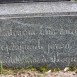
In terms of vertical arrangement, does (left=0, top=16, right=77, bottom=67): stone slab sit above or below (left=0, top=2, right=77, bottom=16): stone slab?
below

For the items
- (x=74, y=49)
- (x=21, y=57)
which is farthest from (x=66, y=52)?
(x=21, y=57)

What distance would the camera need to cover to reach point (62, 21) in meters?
3.62

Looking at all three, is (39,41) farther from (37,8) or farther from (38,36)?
(37,8)

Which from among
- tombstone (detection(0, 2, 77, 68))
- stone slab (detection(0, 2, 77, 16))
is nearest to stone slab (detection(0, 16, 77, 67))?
tombstone (detection(0, 2, 77, 68))

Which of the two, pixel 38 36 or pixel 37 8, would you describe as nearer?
pixel 38 36

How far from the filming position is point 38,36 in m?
3.67

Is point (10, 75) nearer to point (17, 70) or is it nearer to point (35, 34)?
point (17, 70)

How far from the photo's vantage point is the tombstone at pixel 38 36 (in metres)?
3.60

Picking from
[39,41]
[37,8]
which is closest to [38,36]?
[39,41]

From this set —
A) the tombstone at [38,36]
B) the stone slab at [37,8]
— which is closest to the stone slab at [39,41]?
the tombstone at [38,36]

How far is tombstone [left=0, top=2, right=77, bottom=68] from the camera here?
360 cm

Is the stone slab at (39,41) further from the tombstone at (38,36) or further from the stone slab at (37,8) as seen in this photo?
the stone slab at (37,8)

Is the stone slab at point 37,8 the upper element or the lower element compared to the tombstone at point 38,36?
upper

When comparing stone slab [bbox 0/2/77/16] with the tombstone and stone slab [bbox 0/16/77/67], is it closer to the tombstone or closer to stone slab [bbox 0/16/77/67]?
the tombstone
